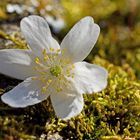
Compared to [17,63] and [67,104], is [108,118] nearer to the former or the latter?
[67,104]

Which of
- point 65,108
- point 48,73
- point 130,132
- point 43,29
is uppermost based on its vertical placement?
point 43,29

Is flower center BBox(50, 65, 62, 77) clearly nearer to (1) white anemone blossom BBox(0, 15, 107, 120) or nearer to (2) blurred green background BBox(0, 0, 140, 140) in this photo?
(1) white anemone blossom BBox(0, 15, 107, 120)

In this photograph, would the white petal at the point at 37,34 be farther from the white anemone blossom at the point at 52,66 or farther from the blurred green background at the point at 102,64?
the blurred green background at the point at 102,64

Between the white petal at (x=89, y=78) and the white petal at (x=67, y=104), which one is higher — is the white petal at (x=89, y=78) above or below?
above

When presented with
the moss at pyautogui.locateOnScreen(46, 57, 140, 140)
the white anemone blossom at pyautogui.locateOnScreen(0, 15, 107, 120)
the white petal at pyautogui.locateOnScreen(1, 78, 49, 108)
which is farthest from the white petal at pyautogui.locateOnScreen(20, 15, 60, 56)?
the moss at pyautogui.locateOnScreen(46, 57, 140, 140)

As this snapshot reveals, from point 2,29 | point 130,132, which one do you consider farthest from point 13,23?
point 130,132

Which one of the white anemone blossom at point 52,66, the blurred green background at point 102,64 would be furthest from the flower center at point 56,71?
the blurred green background at point 102,64

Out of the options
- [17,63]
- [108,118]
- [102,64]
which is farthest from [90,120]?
[102,64]

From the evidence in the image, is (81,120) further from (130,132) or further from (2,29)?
(2,29)
